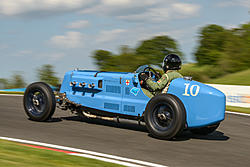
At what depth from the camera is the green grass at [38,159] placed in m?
4.89

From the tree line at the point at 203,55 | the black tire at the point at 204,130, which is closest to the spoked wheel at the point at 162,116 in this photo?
the black tire at the point at 204,130

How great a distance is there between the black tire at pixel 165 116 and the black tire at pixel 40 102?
232cm

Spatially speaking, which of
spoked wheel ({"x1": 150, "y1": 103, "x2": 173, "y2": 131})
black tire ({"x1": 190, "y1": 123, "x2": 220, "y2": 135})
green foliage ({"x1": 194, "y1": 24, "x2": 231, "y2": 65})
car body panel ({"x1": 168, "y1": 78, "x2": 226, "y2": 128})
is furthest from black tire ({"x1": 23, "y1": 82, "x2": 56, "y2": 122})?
green foliage ({"x1": 194, "y1": 24, "x2": 231, "y2": 65})

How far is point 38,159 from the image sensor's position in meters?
5.14

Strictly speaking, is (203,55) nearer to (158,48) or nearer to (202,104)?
(158,48)

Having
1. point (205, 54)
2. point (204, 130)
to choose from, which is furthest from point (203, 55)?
point (204, 130)

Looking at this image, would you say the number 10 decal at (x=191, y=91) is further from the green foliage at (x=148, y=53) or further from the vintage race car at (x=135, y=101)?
the green foliage at (x=148, y=53)

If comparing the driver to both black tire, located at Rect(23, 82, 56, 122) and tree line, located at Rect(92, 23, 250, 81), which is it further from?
tree line, located at Rect(92, 23, 250, 81)

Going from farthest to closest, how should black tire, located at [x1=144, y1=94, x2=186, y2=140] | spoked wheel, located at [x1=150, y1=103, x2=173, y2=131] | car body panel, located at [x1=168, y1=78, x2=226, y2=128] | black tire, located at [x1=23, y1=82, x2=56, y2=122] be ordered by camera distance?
black tire, located at [x1=23, y1=82, x2=56, y2=122], spoked wheel, located at [x1=150, y1=103, x2=173, y2=131], car body panel, located at [x1=168, y1=78, x2=226, y2=128], black tire, located at [x1=144, y1=94, x2=186, y2=140]

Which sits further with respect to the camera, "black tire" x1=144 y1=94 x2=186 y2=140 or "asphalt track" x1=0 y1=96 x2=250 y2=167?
"black tire" x1=144 y1=94 x2=186 y2=140

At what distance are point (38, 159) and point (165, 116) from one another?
2.84 m

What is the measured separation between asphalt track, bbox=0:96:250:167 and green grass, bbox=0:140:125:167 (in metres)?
0.74

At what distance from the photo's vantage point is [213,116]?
6980 millimetres

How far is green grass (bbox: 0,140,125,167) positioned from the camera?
4.89 m
